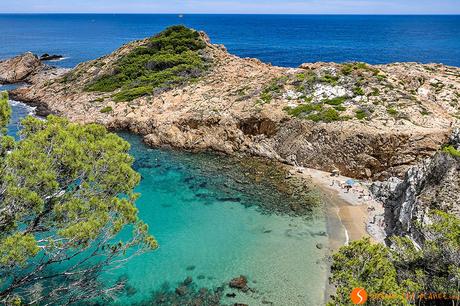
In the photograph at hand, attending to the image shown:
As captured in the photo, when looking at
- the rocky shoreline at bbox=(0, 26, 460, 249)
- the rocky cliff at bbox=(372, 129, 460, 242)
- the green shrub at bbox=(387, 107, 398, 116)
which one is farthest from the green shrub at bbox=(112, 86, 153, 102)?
the rocky cliff at bbox=(372, 129, 460, 242)

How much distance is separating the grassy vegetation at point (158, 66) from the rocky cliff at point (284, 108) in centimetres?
28

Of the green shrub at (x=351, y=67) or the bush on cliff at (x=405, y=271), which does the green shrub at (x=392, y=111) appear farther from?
the bush on cliff at (x=405, y=271)

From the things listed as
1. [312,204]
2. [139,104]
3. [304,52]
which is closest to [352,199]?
[312,204]

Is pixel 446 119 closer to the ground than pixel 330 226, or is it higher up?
higher up

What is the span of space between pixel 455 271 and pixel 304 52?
12743 cm

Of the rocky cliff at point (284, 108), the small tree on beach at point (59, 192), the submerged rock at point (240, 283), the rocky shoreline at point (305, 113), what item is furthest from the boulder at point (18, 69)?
the submerged rock at point (240, 283)

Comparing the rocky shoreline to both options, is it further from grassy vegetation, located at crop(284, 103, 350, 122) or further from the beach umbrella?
the beach umbrella

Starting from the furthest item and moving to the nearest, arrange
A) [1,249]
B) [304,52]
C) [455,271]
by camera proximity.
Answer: [304,52], [455,271], [1,249]

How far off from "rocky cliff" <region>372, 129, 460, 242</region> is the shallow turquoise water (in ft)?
19.9

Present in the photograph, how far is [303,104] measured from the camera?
49.8 meters

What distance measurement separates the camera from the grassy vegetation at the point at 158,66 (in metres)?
66.6

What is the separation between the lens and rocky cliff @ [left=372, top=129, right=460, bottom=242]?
21.9m

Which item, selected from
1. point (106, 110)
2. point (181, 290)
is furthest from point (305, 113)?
point (106, 110)

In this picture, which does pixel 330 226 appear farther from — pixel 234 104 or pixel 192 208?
pixel 234 104
